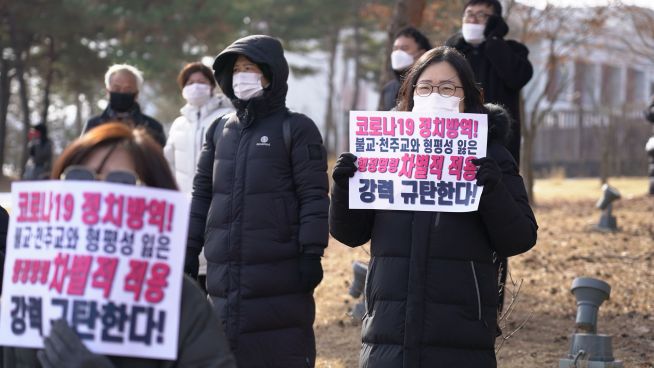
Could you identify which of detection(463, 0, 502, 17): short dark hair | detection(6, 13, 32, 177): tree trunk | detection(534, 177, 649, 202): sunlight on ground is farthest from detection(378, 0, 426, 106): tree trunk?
detection(6, 13, 32, 177): tree trunk

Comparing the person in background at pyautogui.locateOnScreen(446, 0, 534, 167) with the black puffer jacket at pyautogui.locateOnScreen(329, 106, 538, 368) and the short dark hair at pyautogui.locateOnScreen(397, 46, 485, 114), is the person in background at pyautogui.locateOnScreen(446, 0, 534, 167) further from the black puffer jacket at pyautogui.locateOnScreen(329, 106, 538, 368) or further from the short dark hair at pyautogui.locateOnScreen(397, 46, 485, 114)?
the black puffer jacket at pyautogui.locateOnScreen(329, 106, 538, 368)

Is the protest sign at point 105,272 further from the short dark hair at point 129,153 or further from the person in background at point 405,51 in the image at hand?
the person in background at point 405,51

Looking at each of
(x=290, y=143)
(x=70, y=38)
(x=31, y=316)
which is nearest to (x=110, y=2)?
(x=70, y=38)

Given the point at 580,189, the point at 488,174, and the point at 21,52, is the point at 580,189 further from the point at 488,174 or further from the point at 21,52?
→ the point at 488,174

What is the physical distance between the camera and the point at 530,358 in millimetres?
8078

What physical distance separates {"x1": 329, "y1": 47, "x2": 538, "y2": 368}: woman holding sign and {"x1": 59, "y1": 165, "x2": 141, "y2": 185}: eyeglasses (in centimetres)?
190

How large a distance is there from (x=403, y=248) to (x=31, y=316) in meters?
2.00

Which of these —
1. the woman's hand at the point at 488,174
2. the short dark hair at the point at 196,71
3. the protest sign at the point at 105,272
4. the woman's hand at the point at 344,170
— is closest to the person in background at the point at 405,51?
the short dark hair at the point at 196,71

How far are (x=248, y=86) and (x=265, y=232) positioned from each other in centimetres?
80

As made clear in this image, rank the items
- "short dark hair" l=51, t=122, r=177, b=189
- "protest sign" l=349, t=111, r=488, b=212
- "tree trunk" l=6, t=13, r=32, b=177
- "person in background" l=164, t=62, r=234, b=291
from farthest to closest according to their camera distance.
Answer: "tree trunk" l=6, t=13, r=32, b=177, "person in background" l=164, t=62, r=234, b=291, "protest sign" l=349, t=111, r=488, b=212, "short dark hair" l=51, t=122, r=177, b=189

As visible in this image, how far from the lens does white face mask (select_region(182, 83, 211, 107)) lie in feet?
26.3

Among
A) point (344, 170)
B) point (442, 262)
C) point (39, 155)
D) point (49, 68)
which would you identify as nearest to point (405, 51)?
point (344, 170)

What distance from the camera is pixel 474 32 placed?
7.38 m

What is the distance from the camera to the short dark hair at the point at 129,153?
9.56ft
